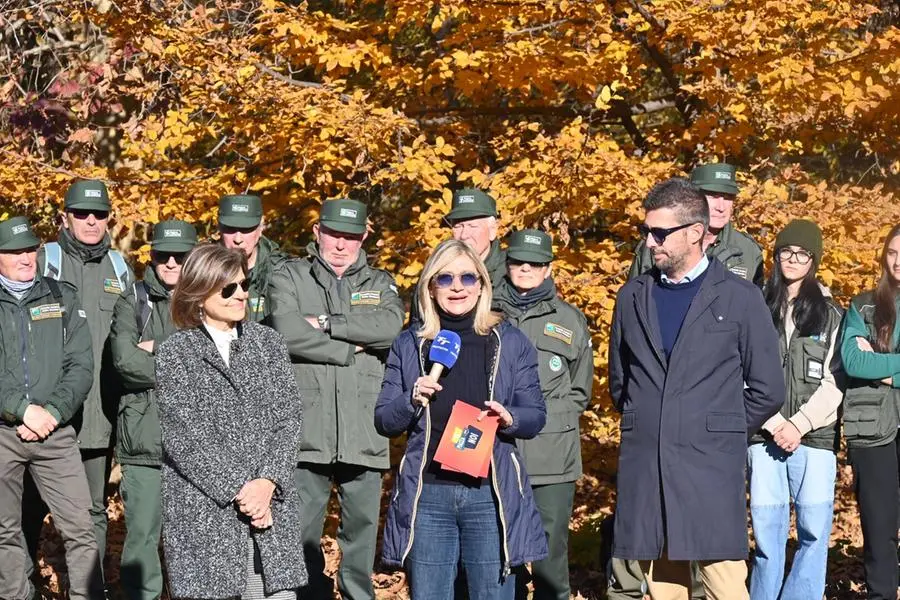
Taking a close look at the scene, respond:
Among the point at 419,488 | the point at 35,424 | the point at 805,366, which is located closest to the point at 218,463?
the point at 419,488

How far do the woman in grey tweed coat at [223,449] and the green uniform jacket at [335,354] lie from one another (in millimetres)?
1539

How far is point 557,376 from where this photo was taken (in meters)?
6.99

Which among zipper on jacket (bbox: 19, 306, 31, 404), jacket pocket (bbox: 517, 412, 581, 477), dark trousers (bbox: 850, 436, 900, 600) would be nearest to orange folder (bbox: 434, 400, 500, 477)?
jacket pocket (bbox: 517, 412, 581, 477)

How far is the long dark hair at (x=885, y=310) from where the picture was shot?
6.98 meters

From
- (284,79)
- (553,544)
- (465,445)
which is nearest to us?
(465,445)

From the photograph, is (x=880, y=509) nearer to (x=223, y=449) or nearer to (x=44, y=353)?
(x=223, y=449)

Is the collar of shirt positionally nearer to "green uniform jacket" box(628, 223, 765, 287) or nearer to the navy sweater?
the navy sweater

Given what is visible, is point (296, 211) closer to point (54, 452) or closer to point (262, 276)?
point (262, 276)

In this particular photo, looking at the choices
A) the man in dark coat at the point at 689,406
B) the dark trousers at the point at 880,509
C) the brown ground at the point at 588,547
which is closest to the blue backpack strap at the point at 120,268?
the brown ground at the point at 588,547

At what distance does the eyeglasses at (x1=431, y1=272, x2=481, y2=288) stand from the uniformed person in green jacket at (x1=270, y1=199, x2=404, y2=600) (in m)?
1.56

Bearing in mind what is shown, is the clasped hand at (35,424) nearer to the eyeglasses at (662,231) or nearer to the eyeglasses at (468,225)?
the eyeglasses at (468,225)

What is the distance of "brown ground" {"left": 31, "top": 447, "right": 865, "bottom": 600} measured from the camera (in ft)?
27.9

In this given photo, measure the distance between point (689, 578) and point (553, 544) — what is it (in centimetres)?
170

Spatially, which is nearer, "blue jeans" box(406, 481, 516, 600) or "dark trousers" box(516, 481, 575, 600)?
"blue jeans" box(406, 481, 516, 600)
